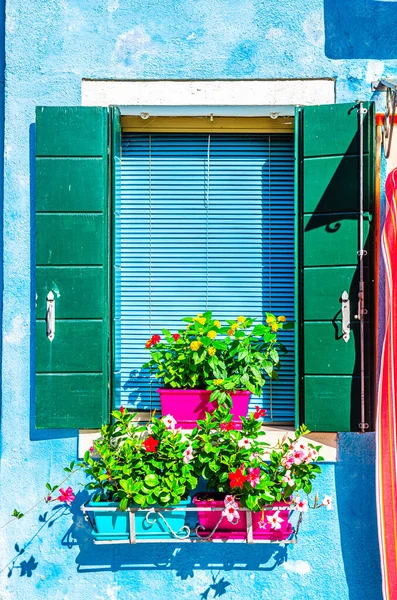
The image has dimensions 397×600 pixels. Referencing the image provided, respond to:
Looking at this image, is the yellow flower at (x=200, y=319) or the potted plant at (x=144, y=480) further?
the yellow flower at (x=200, y=319)

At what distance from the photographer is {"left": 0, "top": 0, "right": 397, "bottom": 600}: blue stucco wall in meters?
3.87

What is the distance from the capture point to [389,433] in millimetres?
3637

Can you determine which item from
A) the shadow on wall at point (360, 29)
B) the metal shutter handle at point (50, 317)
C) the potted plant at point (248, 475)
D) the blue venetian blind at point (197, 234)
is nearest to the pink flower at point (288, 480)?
the potted plant at point (248, 475)

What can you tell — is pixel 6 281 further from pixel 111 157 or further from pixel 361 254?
pixel 361 254

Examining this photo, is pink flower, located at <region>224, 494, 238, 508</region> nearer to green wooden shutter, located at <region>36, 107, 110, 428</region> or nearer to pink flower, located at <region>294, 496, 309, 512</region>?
pink flower, located at <region>294, 496, 309, 512</region>

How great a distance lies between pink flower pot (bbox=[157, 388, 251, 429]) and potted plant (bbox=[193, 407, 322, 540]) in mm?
163

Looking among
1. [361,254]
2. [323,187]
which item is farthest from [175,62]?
[361,254]

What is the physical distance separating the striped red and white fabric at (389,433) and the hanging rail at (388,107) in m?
0.21

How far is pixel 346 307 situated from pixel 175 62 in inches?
62.3

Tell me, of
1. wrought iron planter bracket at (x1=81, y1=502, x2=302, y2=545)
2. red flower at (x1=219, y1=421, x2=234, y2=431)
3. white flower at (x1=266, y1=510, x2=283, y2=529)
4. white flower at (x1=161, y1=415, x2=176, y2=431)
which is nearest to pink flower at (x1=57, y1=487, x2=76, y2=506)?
wrought iron planter bracket at (x1=81, y1=502, x2=302, y2=545)

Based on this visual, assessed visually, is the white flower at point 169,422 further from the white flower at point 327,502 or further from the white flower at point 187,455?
the white flower at point 327,502

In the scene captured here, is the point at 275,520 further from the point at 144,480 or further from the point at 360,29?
the point at 360,29

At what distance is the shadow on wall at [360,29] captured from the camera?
13.3 feet

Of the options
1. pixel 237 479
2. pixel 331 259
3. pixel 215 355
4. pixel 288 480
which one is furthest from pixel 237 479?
pixel 331 259
